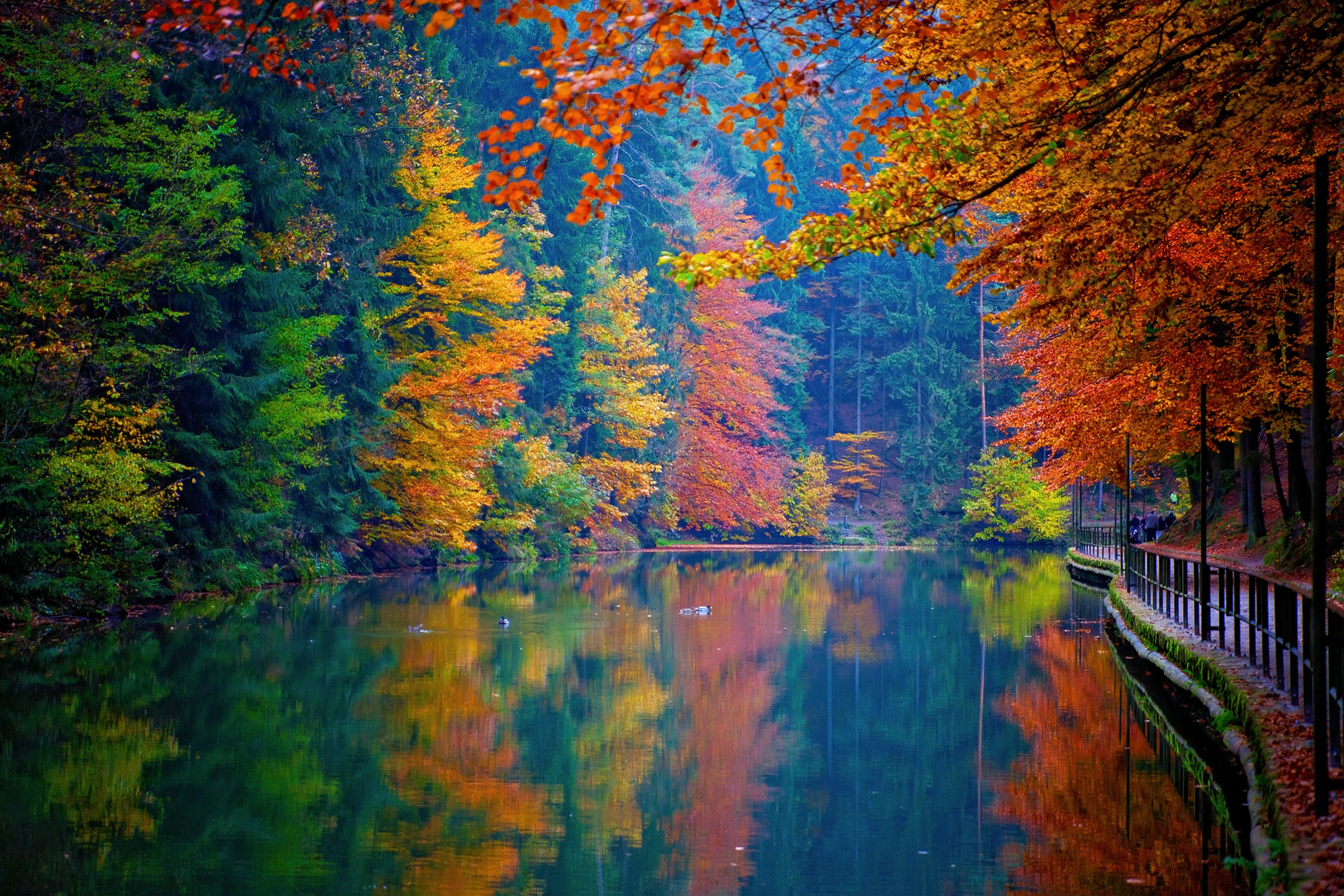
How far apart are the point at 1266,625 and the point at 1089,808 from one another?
3463 mm

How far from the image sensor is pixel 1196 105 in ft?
29.8

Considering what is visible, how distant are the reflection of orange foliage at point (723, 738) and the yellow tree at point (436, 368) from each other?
39.2 ft

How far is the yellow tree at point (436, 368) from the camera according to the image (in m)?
35.2

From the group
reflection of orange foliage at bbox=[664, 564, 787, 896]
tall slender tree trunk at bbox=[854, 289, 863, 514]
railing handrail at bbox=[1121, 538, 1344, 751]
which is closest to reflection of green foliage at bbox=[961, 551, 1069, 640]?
railing handrail at bbox=[1121, 538, 1344, 751]

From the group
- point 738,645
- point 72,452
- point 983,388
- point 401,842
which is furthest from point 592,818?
point 983,388

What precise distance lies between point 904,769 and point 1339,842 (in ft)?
15.3

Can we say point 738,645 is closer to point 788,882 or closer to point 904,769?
point 904,769

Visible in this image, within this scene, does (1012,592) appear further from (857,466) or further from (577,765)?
(857,466)

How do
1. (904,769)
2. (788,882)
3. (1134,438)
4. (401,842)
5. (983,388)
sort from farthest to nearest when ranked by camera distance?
(983,388) → (1134,438) → (904,769) → (401,842) → (788,882)

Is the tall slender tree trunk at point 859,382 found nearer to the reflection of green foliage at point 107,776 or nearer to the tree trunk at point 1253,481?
the tree trunk at point 1253,481

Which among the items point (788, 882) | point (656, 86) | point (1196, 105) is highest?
point (1196, 105)

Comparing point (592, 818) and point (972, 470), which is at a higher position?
point (972, 470)

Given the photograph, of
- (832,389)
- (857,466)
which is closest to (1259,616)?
(857,466)

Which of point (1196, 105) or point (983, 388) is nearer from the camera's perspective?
point (1196, 105)
